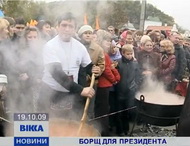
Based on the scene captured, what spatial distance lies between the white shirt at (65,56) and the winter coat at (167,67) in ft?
1.79

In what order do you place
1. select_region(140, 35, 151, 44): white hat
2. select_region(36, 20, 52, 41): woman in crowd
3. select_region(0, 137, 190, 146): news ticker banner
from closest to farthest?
select_region(36, 20, 52, 41): woman in crowd, select_region(140, 35, 151, 44): white hat, select_region(0, 137, 190, 146): news ticker banner

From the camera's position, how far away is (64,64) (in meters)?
2.50

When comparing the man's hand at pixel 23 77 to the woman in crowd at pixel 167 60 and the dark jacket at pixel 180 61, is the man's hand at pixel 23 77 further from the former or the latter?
the dark jacket at pixel 180 61

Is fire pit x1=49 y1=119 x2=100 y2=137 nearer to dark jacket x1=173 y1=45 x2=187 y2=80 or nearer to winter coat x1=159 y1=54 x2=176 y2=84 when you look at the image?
winter coat x1=159 y1=54 x2=176 y2=84

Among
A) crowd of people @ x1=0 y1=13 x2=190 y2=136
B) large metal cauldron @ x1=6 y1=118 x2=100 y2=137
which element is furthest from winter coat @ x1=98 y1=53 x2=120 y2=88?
large metal cauldron @ x1=6 y1=118 x2=100 y2=137

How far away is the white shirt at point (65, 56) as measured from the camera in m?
2.49

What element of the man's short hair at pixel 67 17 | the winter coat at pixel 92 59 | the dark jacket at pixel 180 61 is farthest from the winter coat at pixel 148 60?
the man's short hair at pixel 67 17

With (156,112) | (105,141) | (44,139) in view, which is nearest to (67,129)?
(44,139)

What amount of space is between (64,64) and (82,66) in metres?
0.13

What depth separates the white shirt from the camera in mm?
2490

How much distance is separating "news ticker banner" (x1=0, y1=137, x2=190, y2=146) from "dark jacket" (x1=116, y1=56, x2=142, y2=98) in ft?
1.18

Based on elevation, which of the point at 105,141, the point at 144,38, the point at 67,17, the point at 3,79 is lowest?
the point at 105,141

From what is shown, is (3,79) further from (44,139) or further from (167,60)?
(167,60)

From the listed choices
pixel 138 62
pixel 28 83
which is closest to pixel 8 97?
pixel 28 83
